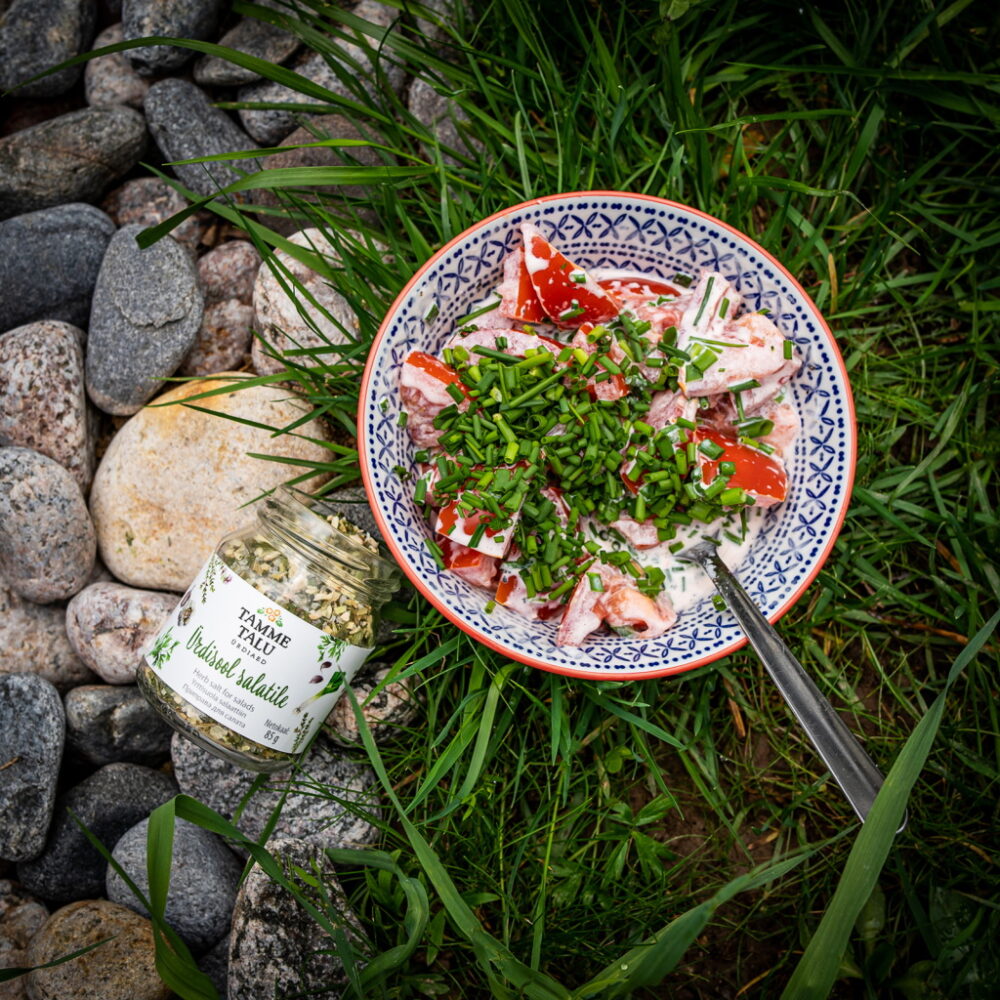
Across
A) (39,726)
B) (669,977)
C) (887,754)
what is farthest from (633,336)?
(39,726)

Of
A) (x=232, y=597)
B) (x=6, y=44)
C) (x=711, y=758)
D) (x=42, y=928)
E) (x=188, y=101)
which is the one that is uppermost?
(x=6, y=44)

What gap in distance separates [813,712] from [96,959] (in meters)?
1.95

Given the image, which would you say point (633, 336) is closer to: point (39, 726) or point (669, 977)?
point (669, 977)

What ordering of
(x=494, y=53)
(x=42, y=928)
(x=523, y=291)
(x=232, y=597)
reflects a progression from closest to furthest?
1. (x=232, y=597)
2. (x=523, y=291)
3. (x=42, y=928)
4. (x=494, y=53)

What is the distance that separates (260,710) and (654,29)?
213 cm

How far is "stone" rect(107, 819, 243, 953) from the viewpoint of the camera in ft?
7.50

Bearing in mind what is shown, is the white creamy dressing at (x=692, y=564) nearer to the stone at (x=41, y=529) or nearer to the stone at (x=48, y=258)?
the stone at (x=41, y=529)

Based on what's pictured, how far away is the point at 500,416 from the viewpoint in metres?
1.98

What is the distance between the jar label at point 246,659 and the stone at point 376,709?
0.93 ft

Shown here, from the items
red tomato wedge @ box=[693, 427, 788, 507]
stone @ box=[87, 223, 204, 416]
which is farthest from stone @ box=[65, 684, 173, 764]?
red tomato wedge @ box=[693, 427, 788, 507]

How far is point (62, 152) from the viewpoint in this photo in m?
2.49

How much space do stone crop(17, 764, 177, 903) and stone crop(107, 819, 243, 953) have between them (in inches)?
3.3

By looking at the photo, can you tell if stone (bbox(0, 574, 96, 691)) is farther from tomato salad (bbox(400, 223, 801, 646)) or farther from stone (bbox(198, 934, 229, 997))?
tomato salad (bbox(400, 223, 801, 646))

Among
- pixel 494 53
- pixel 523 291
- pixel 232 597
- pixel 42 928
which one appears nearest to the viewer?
pixel 232 597
